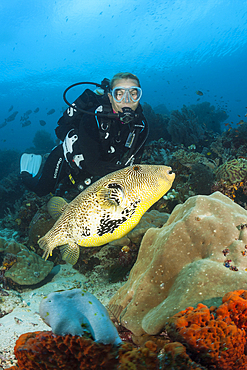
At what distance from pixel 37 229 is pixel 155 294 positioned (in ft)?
15.2

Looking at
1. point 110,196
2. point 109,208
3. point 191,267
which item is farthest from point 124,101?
point 191,267

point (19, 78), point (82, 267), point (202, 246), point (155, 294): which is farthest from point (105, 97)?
point (19, 78)

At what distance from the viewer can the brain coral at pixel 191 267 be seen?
1646 millimetres

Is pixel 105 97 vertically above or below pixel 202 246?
above

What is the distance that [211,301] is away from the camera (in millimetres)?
1524

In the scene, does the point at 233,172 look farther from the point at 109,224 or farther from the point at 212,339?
the point at 212,339

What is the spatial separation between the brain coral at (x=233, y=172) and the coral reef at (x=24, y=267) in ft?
17.7

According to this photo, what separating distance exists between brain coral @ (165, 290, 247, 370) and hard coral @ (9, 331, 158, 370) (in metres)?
0.26

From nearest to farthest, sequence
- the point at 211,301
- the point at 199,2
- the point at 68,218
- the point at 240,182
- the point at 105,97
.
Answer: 1. the point at 211,301
2. the point at 68,218
3. the point at 105,97
4. the point at 240,182
5. the point at 199,2

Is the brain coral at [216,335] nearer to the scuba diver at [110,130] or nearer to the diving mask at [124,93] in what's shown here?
the scuba diver at [110,130]

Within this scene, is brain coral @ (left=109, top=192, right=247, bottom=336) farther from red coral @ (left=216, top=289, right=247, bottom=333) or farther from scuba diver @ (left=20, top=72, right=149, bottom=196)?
scuba diver @ (left=20, top=72, right=149, bottom=196)

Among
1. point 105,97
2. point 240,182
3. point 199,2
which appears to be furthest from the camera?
point 199,2

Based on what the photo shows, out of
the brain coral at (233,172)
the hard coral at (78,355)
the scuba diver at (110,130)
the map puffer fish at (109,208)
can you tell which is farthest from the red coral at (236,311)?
the brain coral at (233,172)

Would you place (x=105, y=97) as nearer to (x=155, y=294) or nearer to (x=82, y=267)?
(x=155, y=294)
